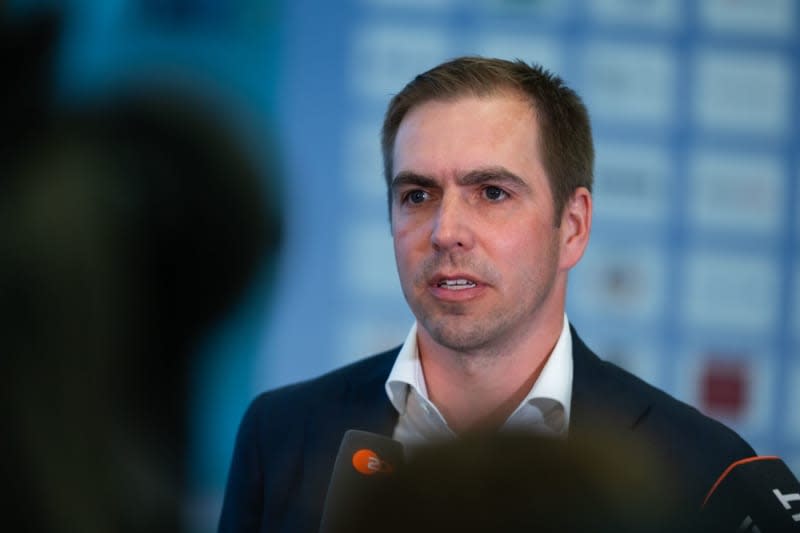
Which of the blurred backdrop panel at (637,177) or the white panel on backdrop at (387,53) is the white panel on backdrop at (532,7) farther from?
the white panel on backdrop at (387,53)

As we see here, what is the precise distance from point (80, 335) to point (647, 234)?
250 centimetres

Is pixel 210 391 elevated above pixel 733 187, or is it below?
below

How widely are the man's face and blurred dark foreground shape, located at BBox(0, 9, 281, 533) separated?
95 cm

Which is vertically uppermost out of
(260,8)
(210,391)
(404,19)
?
(404,19)

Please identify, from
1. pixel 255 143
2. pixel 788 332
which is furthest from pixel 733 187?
pixel 255 143

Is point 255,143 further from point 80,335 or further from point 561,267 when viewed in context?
point 561,267

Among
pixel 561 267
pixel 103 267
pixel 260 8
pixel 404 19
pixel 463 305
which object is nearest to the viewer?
pixel 103 267

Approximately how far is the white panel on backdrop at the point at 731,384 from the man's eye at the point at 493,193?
1.50m

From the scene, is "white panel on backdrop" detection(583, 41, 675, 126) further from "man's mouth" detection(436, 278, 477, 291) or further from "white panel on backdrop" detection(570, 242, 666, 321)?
"man's mouth" detection(436, 278, 477, 291)

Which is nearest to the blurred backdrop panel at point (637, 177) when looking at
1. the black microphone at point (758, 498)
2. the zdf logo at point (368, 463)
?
the black microphone at point (758, 498)

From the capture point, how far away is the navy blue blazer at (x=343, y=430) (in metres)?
1.27

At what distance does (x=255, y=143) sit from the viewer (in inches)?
14.0

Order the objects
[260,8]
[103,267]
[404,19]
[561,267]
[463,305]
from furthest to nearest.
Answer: [404,19], [561,267], [463,305], [260,8], [103,267]

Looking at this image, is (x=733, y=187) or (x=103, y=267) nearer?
(x=103, y=267)
